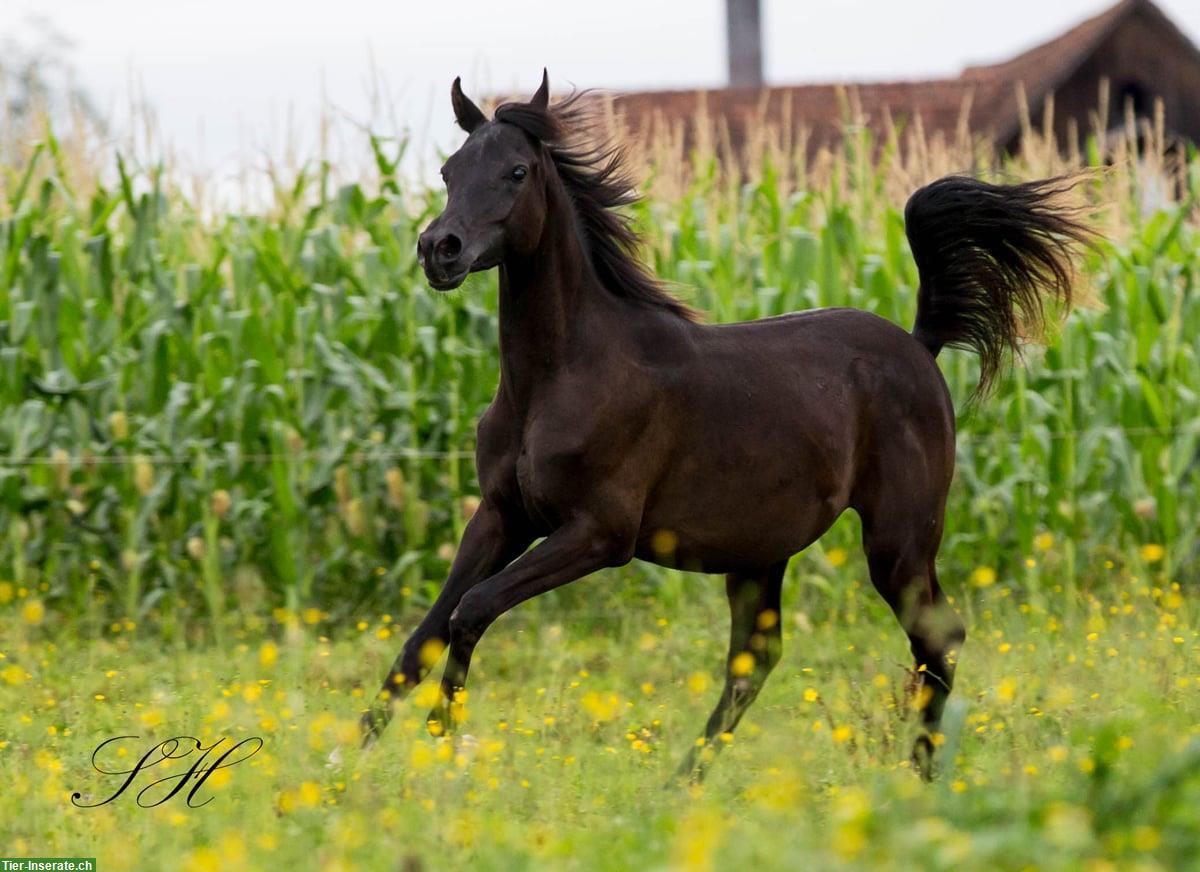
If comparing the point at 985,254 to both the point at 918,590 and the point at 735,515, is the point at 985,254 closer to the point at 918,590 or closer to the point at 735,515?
the point at 918,590

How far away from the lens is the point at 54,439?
8586 millimetres

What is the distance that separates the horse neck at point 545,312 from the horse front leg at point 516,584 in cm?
50

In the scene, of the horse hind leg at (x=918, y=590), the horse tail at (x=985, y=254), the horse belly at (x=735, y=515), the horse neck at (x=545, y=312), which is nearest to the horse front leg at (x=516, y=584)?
the horse belly at (x=735, y=515)

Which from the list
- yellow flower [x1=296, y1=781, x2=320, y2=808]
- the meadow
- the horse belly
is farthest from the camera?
the meadow

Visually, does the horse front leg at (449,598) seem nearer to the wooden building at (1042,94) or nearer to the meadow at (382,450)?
the meadow at (382,450)

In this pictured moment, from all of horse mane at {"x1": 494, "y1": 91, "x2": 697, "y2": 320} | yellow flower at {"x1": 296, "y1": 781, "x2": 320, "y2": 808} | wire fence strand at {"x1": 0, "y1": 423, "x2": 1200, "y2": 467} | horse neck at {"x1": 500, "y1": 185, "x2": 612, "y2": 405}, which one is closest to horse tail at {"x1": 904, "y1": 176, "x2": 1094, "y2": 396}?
horse mane at {"x1": 494, "y1": 91, "x2": 697, "y2": 320}

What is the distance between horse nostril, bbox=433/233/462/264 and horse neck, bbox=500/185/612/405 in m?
0.39

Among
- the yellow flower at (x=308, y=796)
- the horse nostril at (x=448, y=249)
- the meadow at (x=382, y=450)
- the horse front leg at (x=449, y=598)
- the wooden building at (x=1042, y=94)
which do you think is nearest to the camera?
the yellow flower at (x=308, y=796)

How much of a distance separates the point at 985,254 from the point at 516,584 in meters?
2.59

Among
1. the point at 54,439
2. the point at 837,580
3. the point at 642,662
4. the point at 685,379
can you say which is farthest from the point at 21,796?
the point at 837,580

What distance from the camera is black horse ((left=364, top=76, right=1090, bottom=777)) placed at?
196 inches

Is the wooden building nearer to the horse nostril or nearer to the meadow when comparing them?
the meadow

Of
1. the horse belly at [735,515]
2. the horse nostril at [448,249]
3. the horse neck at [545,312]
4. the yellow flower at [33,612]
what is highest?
the horse nostril at [448,249]

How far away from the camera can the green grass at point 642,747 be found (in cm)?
319
